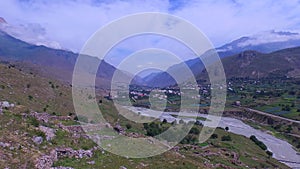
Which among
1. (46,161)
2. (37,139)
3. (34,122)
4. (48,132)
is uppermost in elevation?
(34,122)

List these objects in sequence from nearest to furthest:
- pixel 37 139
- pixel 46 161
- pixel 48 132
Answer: pixel 46 161 → pixel 37 139 → pixel 48 132

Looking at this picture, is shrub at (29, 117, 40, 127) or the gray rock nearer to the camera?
the gray rock

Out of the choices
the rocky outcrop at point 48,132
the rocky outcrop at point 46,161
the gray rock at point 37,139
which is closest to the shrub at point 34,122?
the rocky outcrop at point 48,132

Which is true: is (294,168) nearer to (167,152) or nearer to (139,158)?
(167,152)

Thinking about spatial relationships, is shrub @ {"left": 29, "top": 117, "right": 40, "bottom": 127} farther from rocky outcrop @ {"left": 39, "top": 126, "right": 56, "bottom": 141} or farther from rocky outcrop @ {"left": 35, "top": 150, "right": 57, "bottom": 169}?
rocky outcrop @ {"left": 35, "top": 150, "right": 57, "bottom": 169}

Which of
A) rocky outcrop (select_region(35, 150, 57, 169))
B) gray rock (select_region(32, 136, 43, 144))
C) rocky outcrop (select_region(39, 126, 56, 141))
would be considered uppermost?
rocky outcrop (select_region(39, 126, 56, 141))

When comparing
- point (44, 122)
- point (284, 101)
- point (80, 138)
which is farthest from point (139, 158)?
point (284, 101)

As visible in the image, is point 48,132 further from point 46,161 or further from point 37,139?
point 46,161

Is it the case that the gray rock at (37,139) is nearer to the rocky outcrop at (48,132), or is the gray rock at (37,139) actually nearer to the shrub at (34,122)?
the rocky outcrop at (48,132)

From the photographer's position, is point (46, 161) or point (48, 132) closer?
point (46, 161)

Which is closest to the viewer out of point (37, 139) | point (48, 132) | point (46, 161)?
point (46, 161)

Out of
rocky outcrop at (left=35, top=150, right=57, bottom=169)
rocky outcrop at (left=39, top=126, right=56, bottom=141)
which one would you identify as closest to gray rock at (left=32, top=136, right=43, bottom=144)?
rocky outcrop at (left=39, top=126, right=56, bottom=141)

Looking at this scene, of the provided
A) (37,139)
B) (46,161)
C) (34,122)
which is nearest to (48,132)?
(34,122)
